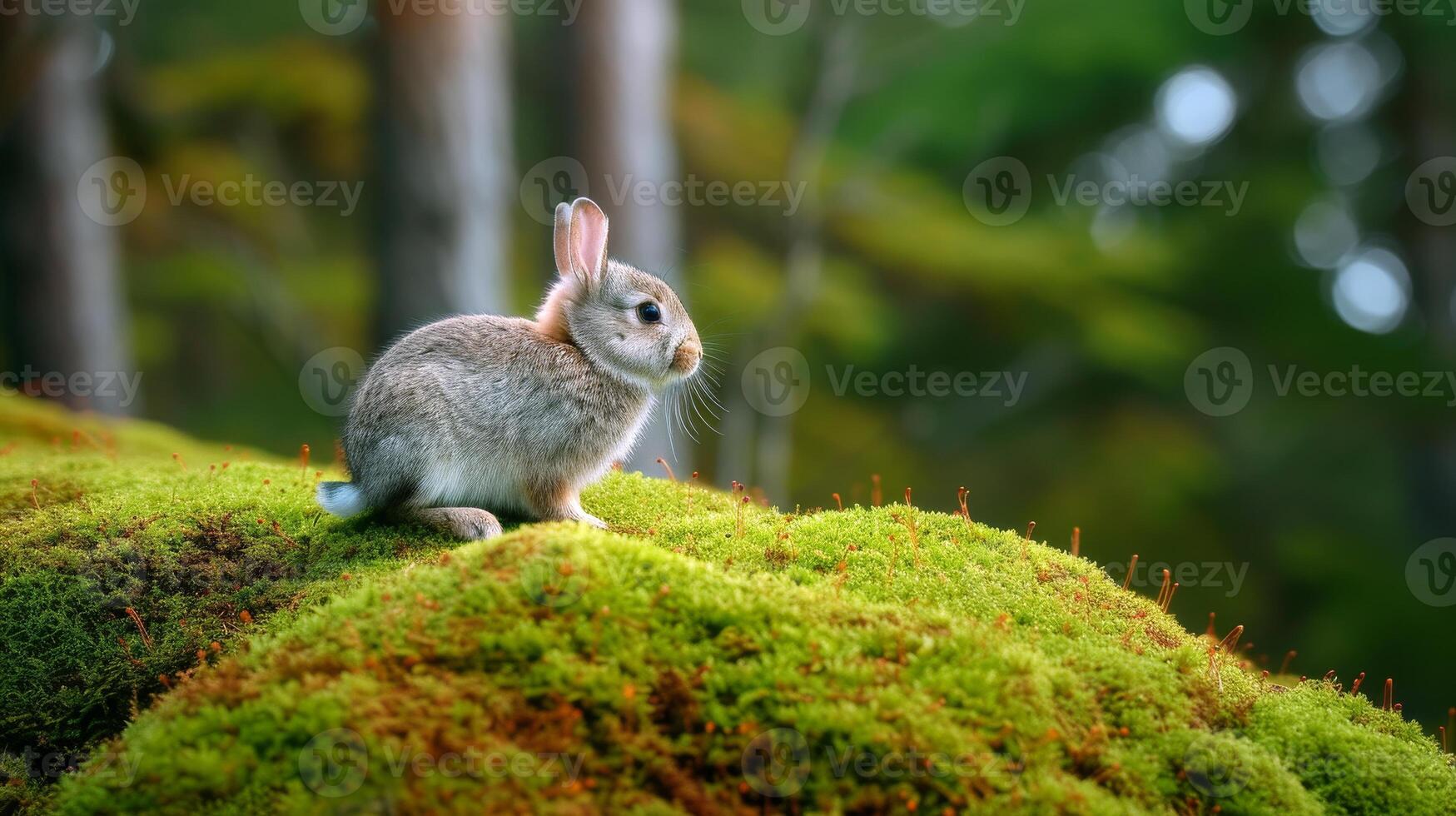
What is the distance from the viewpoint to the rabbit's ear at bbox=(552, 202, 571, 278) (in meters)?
5.01

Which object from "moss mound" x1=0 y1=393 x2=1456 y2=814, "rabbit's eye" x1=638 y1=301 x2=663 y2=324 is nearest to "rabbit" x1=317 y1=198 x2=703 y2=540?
"rabbit's eye" x1=638 y1=301 x2=663 y2=324

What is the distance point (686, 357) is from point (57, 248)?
10104 mm

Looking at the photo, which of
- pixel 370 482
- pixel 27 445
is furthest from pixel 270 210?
pixel 370 482

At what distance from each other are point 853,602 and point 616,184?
8.26 metres

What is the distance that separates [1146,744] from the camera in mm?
3480

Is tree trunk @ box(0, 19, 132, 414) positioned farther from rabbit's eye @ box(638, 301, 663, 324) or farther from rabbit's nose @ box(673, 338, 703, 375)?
rabbit's nose @ box(673, 338, 703, 375)

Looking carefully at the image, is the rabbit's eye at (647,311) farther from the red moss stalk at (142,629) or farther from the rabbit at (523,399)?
the red moss stalk at (142,629)

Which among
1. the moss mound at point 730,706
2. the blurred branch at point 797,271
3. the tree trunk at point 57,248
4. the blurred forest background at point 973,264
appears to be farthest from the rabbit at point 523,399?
the tree trunk at point 57,248

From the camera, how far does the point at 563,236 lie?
5113 mm

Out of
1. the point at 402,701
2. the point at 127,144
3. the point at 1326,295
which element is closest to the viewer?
the point at 402,701

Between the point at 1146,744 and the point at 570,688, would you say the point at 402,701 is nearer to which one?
the point at 570,688

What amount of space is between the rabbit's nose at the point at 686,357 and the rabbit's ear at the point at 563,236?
71cm

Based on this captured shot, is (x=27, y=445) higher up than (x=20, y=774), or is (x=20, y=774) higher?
(x=27, y=445)

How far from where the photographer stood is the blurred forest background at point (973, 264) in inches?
524
